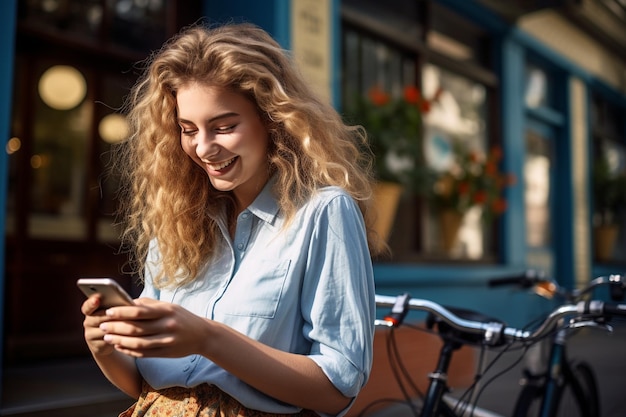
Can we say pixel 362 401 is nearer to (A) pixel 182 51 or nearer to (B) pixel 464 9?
(A) pixel 182 51

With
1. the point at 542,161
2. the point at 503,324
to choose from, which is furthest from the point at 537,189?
the point at 503,324

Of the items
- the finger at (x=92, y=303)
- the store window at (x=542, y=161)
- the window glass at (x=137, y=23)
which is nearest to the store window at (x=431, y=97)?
the store window at (x=542, y=161)

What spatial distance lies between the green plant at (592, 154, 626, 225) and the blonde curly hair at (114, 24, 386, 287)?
952cm

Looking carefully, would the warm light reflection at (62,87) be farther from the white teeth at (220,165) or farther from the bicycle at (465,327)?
the white teeth at (220,165)

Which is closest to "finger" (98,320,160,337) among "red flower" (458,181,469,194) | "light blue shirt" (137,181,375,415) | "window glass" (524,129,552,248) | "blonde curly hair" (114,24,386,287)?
"light blue shirt" (137,181,375,415)

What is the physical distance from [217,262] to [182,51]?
468 mm

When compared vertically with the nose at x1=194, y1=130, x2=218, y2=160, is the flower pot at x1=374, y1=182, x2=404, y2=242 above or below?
above

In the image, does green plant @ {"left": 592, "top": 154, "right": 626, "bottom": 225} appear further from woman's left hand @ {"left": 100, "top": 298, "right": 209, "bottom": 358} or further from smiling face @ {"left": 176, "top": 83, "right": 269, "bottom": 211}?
woman's left hand @ {"left": 100, "top": 298, "right": 209, "bottom": 358}

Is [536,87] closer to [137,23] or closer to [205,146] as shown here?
[137,23]

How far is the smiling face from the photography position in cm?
151

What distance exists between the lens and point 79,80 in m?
6.00

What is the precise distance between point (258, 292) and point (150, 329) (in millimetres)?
313

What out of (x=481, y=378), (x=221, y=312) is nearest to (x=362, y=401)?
(x=481, y=378)

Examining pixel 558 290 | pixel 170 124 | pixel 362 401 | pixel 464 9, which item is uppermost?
pixel 464 9
